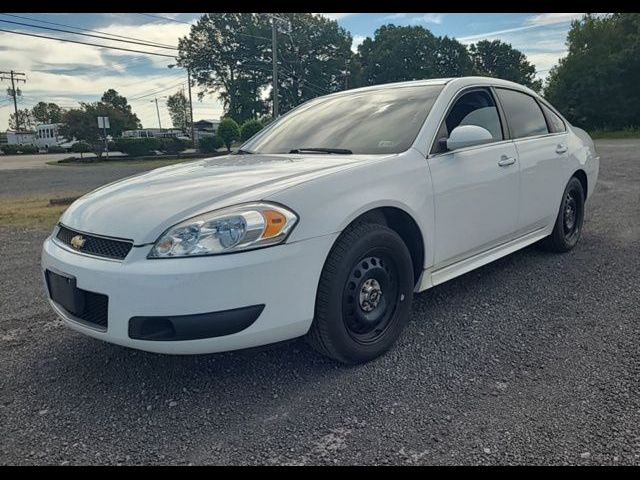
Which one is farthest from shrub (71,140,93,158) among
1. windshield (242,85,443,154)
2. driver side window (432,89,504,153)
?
driver side window (432,89,504,153)

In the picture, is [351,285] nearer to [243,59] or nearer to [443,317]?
[443,317]

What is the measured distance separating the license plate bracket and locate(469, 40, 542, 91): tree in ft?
244

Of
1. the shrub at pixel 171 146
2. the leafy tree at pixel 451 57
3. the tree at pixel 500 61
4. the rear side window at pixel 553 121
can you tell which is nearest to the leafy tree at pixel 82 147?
the shrub at pixel 171 146

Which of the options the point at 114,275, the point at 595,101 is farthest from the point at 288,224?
the point at 595,101

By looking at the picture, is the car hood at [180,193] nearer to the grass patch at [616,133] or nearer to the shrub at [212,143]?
the shrub at [212,143]

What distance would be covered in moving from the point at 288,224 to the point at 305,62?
64.3 meters

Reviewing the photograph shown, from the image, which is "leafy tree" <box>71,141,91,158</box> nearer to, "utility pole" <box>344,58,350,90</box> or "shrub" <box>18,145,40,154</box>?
"shrub" <box>18,145,40,154</box>

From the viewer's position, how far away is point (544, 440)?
6.52 ft

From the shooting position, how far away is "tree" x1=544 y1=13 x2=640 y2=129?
41188mm

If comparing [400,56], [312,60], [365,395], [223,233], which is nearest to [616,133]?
[400,56]

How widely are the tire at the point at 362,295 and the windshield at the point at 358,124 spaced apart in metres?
0.66

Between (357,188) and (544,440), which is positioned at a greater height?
(357,188)

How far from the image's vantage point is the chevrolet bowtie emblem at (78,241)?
245 centimetres

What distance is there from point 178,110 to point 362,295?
319 ft
